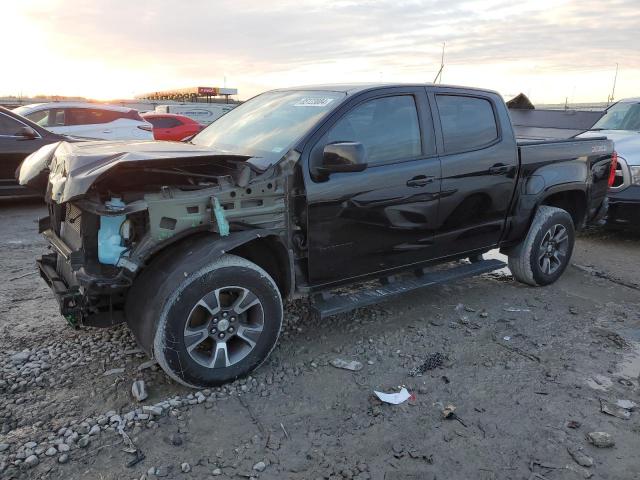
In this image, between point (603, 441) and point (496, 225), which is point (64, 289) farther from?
point (496, 225)

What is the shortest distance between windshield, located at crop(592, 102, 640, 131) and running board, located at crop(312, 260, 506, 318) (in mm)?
4901

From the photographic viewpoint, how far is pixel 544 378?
136 inches

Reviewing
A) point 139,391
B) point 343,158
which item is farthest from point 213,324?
point 343,158

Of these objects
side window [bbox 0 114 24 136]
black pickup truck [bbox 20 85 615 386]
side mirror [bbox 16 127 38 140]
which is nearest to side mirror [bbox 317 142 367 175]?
black pickup truck [bbox 20 85 615 386]

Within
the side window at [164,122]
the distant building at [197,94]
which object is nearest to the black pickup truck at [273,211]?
the side window at [164,122]

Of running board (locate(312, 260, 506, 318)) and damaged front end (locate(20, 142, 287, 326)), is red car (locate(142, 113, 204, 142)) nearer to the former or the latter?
running board (locate(312, 260, 506, 318))

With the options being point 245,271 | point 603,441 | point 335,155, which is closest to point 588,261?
point 603,441

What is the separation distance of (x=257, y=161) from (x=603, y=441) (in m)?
2.67

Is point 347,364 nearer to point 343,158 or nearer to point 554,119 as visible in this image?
point 343,158

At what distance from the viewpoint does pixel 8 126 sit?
8.04m

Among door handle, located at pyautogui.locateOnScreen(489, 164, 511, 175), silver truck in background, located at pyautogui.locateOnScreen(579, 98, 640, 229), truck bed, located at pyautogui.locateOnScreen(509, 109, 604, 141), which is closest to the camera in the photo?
door handle, located at pyautogui.locateOnScreen(489, 164, 511, 175)

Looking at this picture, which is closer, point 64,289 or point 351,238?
point 64,289

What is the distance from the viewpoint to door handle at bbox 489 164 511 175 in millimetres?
4402

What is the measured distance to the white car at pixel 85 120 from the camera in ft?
33.5
